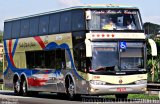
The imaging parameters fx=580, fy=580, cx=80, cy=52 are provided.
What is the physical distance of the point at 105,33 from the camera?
2256 cm

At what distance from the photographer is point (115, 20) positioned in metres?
23.0

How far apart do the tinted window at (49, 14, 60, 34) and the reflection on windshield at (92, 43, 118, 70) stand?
336 cm

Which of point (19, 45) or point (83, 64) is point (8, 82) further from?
point (83, 64)

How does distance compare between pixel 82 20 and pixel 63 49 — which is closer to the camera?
pixel 82 20

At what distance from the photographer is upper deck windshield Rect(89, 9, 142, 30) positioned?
22.8m

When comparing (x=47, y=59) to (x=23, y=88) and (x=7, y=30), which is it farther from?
(x=7, y=30)

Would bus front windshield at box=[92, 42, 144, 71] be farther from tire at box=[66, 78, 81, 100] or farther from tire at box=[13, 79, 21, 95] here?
tire at box=[13, 79, 21, 95]

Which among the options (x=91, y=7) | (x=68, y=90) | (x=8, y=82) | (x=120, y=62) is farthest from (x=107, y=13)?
(x=8, y=82)

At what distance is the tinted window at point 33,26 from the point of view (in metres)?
27.6

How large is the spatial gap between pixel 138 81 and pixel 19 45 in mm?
8999

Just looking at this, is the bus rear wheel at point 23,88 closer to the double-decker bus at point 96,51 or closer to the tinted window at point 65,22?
the double-decker bus at point 96,51

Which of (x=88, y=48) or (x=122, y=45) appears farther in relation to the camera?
(x=122, y=45)

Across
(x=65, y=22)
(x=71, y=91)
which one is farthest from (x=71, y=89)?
(x=65, y=22)

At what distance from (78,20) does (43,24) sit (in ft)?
12.8
